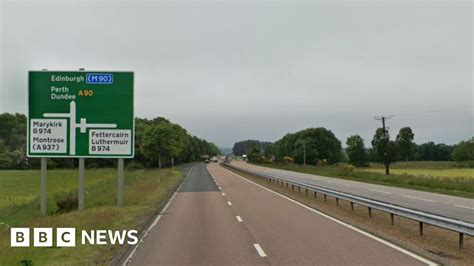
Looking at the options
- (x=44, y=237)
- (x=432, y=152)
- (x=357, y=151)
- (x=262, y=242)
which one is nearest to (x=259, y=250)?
(x=262, y=242)

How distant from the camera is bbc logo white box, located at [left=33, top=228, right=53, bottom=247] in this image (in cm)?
1317

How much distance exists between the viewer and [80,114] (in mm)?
23625

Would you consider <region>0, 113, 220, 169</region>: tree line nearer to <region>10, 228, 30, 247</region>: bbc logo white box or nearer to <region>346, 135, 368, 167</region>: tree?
<region>346, 135, 368, 167</region>: tree

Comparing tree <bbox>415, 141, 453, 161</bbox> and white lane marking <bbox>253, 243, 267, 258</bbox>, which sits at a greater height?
tree <bbox>415, 141, 453, 161</bbox>

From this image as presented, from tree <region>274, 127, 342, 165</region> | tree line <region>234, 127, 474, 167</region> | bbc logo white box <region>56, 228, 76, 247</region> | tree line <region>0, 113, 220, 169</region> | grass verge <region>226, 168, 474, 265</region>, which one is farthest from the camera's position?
tree <region>274, 127, 342, 165</region>

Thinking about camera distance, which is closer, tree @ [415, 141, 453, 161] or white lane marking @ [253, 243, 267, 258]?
white lane marking @ [253, 243, 267, 258]

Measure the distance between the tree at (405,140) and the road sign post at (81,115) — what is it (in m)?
146

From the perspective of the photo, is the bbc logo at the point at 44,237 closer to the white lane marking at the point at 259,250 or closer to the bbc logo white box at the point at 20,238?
the bbc logo white box at the point at 20,238

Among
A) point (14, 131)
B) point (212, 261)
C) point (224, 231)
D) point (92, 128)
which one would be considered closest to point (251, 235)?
point (224, 231)

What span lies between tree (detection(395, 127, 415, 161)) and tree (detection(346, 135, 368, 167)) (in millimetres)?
10663

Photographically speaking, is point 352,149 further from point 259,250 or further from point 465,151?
point 259,250

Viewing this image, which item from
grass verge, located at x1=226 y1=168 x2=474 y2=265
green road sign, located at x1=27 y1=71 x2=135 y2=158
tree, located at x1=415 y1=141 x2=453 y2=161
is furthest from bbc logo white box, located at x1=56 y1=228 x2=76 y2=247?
tree, located at x1=415 y1=141 x2=453 y2=161

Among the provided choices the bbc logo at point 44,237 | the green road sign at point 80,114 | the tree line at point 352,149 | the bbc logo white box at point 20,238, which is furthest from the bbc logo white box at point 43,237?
the tree line at point 352,149

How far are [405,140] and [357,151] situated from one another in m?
14.7
